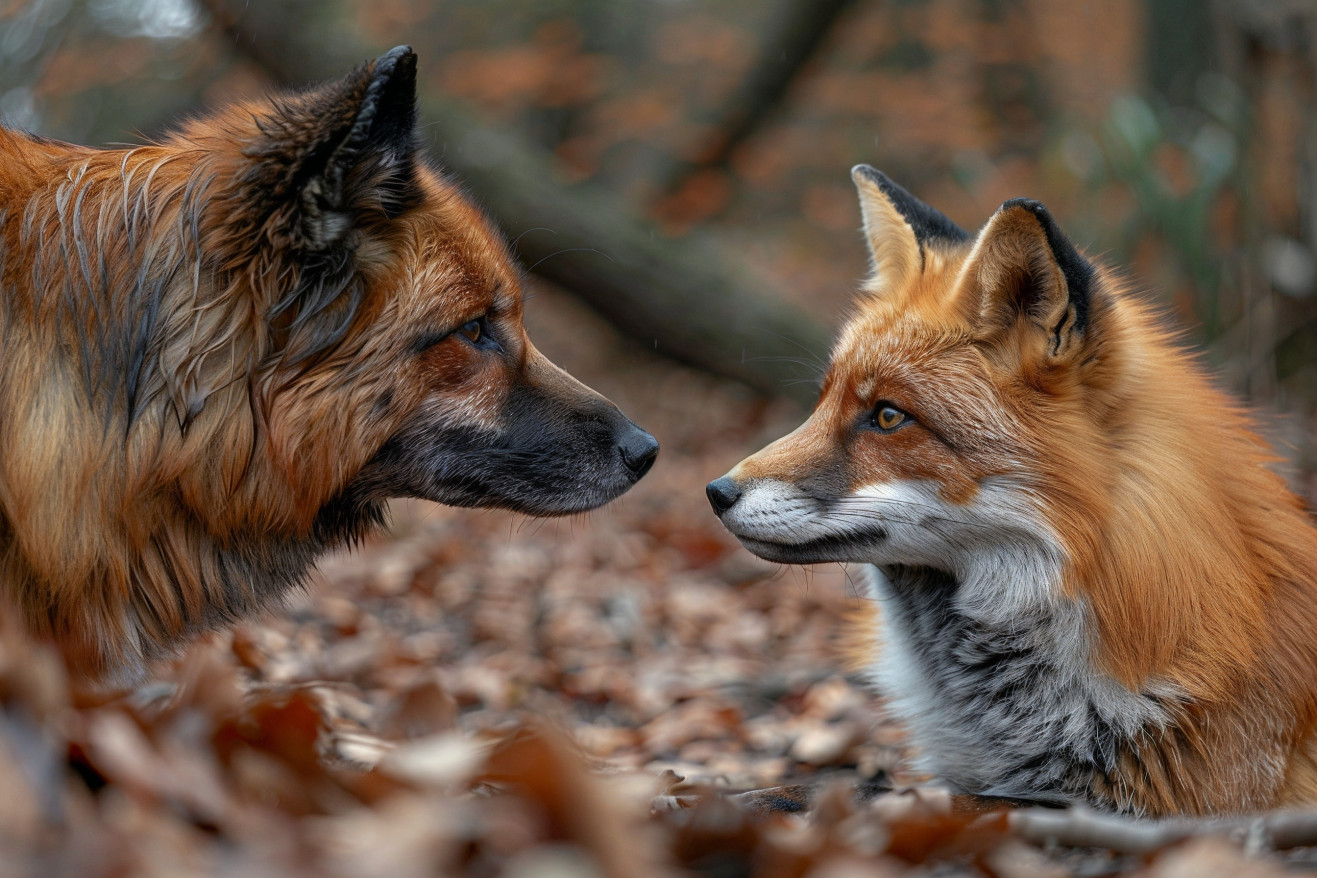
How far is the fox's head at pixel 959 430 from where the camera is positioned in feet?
10.9

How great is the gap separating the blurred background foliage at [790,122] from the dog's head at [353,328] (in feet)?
4.19

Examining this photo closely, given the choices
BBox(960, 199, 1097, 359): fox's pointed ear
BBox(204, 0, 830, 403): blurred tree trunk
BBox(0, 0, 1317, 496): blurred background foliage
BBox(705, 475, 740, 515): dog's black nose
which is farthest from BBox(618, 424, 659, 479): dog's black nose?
BBox(204, 0, 830, 403): blurred tree trunk

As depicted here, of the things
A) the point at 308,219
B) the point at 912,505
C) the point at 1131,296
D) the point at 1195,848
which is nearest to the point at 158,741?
the point at 308,219

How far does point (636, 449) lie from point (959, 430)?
1.22 metres

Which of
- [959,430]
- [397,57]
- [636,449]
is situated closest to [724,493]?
[636,449]

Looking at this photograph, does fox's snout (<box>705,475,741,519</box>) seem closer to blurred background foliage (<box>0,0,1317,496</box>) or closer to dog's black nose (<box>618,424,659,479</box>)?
dog's black nose (<box>618,424,659,479</box>)

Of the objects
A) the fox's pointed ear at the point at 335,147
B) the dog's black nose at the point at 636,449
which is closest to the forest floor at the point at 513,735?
the dog's black nose at the point at 636,449

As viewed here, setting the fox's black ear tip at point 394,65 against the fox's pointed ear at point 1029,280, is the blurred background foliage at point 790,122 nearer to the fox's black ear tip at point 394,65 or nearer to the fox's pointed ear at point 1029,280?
the fox's black ear tip at point 394,65

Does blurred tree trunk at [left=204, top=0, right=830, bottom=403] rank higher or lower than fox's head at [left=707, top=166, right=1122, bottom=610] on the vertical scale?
lower

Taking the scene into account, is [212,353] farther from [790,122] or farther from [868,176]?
[790,122]

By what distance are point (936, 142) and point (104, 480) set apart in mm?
17301

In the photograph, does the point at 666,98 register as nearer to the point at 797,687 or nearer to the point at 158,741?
the point at 797,687

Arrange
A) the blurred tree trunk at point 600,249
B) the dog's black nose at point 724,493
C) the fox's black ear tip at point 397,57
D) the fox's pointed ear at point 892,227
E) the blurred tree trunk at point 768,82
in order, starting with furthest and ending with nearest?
the blurred tree trunk at point 768,82
the blurred tree trunk at point 600,249
the fox's pointed ear at point 892,227
the dog's black nose at point 724,493
the fox's black ear tip at point 397,57

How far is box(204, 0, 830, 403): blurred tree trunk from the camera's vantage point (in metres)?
9.75
